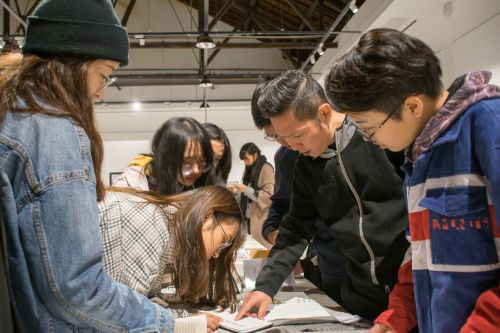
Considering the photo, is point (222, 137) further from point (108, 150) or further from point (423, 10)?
point (108, 150)

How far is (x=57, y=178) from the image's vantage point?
833 millimetres

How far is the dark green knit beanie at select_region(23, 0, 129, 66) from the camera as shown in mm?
961

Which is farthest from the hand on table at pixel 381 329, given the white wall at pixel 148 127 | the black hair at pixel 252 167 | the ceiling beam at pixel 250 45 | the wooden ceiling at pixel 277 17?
the white wall at pixel 148 127

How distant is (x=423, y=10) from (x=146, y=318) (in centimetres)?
534

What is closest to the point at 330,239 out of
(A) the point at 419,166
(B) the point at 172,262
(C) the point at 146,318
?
→ (B) the point at 172,262

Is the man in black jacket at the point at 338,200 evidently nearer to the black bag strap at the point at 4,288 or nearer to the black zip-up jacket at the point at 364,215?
the black zip-up jacket at the point at 364,215

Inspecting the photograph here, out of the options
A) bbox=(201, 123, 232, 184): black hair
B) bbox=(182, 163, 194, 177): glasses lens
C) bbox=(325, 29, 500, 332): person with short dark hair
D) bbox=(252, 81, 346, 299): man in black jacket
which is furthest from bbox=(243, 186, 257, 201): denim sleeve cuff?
bbox=(325, 29, 500, 332): person with short dark hair

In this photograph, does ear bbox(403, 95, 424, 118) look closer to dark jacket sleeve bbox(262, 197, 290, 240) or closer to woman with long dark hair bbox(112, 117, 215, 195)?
woman with long dark hair bbox(112, 117, 215, 195)

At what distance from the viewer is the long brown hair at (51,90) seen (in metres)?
0.88

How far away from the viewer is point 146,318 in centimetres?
102

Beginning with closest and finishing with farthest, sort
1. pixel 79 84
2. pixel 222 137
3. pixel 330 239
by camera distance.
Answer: pixel 79 84
pixel 330 239
pixel 222 137

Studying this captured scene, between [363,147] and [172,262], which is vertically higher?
[363,147]

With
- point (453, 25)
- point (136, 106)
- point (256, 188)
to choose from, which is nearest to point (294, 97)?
point (256, 188)

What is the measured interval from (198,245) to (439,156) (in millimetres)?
937
